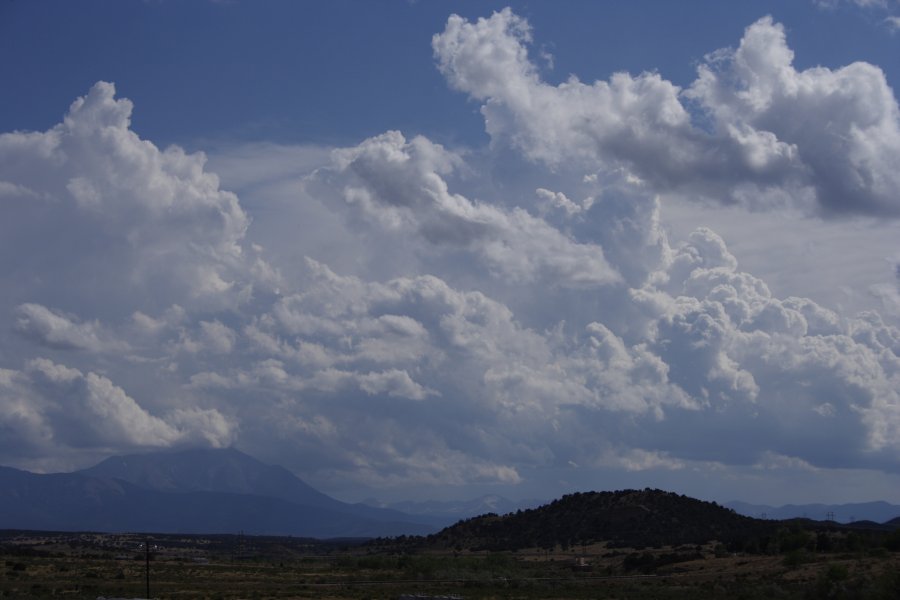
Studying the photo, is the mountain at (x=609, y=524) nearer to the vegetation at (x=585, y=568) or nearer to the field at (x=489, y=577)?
the vegetation at (x=585, y=568)

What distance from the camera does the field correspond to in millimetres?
74375

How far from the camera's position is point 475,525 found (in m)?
167

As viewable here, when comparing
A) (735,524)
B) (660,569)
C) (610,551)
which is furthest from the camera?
(735,524)

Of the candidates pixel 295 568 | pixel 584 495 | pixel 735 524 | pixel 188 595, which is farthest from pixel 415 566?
pixel 584 495

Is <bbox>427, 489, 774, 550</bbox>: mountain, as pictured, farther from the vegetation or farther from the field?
the field

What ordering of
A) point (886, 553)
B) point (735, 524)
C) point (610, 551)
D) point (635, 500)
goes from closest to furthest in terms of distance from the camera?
point (886, 553), point (610, 551), point (735, 524), point (635, 500)

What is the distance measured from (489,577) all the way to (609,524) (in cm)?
6007

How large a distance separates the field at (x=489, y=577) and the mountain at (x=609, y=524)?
62.7 feet

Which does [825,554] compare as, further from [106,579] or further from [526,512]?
[526,512]

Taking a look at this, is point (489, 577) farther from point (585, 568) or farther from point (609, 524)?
point (609, 524)

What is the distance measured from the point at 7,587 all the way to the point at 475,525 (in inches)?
3821

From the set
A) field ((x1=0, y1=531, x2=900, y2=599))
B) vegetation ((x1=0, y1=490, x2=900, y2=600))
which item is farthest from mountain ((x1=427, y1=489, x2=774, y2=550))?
field ((x1=0, y1=531, x2=900, y2=599))

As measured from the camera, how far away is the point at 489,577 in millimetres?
91750

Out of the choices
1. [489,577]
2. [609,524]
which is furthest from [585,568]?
[609,524]
